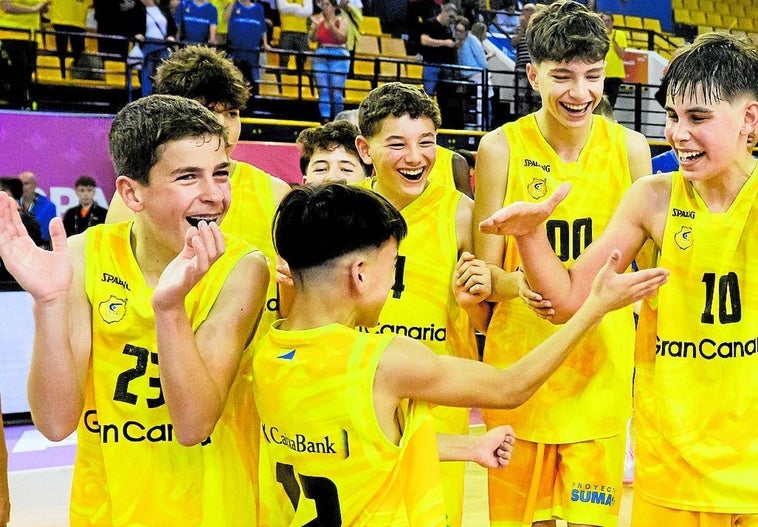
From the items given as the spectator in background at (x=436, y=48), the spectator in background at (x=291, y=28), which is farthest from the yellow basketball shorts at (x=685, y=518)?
the spectator in background at (x=291, y=28)

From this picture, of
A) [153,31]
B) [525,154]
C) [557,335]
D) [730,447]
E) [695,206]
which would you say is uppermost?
[153,31]

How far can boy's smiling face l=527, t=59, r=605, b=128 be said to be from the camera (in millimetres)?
3350

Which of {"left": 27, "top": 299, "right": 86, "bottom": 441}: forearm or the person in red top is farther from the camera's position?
the person in red top

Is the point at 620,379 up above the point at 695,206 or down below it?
below

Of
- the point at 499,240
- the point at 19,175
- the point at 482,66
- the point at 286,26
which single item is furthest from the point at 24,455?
the point at 482,66

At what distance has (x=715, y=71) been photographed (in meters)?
2.76

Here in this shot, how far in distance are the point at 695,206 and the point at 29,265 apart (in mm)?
1906

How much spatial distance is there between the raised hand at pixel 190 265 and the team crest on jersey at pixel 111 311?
33 cm

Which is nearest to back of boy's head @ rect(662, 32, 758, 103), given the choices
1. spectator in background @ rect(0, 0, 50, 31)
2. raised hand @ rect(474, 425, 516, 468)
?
raised hand @ rect(474, 425, 516, 468)

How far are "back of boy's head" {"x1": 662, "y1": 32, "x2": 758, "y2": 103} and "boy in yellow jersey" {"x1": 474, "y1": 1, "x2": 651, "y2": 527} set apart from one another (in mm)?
543

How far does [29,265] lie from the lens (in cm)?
228

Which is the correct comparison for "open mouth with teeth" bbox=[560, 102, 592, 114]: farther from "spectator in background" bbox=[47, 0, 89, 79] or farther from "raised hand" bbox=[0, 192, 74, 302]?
"spectator in background" bbox=[47, 0, 89, 79]

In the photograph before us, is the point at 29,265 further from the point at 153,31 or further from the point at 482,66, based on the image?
the point at 482,66

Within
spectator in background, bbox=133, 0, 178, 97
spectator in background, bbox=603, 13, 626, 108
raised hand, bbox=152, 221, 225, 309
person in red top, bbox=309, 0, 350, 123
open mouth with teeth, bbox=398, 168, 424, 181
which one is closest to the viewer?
raised hand, bbox=152, 221, 225, 309
